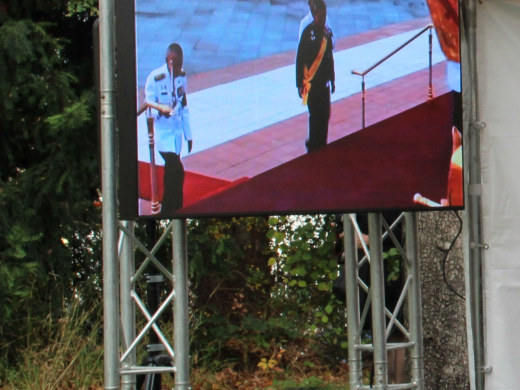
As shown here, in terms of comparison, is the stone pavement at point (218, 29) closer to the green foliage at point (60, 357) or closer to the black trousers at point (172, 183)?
the black trousers at point (172, 183)

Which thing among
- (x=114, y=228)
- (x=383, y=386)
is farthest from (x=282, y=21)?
(x=383, y=386)

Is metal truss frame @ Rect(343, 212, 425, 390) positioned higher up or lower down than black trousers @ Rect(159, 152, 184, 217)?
lower down

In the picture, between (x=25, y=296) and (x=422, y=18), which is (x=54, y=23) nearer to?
(x=25, y=296)

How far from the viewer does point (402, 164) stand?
9.91ft

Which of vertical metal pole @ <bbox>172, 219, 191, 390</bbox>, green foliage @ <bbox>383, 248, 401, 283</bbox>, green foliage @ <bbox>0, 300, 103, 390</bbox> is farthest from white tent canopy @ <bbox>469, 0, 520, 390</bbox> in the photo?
green foliage @ <bbox>0, 300, 103, 390</bbox>

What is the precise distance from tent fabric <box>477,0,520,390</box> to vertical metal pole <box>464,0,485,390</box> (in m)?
0.03

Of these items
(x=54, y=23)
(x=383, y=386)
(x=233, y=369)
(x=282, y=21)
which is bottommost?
(x=233, y=369)

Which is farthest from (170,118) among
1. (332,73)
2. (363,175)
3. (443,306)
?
(443,306)

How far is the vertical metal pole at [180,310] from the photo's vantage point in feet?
9.95

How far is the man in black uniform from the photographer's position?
116 inches

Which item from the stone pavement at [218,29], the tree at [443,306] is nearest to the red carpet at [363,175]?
the stone pavement at [218,29]

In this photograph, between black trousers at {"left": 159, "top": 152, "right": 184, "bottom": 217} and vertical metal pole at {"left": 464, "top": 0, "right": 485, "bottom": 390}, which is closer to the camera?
black trousers at {"left": 159, "top": 152, "right": 184, "bottom": 217}

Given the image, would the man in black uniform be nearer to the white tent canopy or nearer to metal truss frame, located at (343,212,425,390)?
metal truss frame, located at (343,212,425,390)

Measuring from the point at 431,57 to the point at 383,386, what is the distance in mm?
1531
